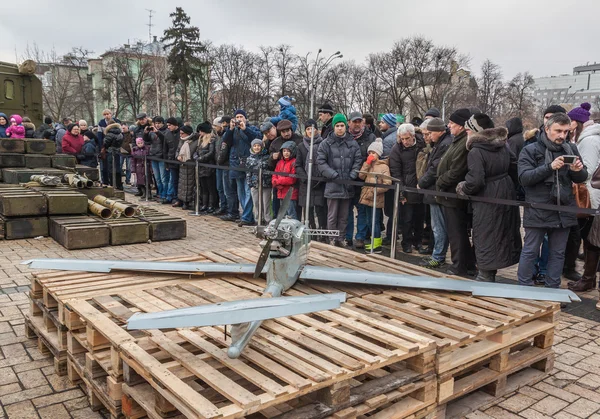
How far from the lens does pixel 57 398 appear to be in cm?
367

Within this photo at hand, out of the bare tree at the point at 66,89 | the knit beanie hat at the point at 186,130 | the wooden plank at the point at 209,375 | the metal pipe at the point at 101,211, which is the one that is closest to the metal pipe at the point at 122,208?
the metal pipe at the point at 101,211

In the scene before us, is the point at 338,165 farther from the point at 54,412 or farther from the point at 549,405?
the point at 54,412

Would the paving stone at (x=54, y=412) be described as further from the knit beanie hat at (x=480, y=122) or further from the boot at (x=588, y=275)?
the boot at (x=588, y=275)

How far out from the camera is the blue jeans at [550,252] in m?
5.56

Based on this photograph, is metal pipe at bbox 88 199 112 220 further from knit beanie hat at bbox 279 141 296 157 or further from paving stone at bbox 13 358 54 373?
paving stone at bbox 13 358 54 373

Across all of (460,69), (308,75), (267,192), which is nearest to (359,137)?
(267,192)

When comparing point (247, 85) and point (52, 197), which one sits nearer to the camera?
point (52, 197)

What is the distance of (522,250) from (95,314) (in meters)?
4.49

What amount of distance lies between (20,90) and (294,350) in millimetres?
15172

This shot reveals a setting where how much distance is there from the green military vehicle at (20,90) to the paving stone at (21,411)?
539 inches

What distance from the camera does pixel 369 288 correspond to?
4.46 metres

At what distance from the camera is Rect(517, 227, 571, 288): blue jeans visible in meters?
5.56

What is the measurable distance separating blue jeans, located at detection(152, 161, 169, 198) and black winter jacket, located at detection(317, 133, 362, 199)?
682cm

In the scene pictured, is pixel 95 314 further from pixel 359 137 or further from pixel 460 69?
pixel 460 69
